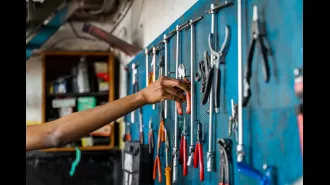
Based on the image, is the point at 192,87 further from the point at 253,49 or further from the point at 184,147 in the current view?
the point at 253,49

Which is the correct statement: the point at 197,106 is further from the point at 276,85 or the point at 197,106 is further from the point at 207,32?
the point at 276,85

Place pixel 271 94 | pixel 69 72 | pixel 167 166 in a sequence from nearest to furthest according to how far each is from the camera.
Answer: pixel 271 94 → pixel 167 166 → pixel 69 72

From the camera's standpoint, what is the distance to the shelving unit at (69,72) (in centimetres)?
405

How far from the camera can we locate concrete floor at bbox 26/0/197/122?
227 centimetres

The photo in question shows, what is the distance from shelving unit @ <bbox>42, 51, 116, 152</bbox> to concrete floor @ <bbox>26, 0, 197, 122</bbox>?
0.09 m

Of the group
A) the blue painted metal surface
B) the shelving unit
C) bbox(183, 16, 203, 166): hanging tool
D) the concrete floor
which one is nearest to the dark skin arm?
bbox(183, 16, 203, 166): hanging tool

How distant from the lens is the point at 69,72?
4.23 metres

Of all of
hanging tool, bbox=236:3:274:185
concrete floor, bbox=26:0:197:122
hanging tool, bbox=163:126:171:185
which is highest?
concrete floor, bbox=26:0:197:122

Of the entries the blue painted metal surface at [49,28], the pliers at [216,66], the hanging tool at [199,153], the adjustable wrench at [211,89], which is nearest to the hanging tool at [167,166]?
the hanging tool at [199,153]

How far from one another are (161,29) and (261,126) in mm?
1442

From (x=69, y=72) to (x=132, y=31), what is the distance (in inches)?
41.6

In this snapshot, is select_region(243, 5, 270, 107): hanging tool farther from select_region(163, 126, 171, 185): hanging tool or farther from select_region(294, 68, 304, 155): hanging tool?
select_region(163, 126, 171, 185): hanging tool

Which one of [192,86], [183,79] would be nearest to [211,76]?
[192,86]

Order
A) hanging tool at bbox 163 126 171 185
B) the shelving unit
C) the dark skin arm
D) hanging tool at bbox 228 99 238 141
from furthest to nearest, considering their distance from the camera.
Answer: the shelving unit < hanging tool at bbox 163 126 171 185 < the dark skin arm < hanging tool at bbox 228 99 238 141
